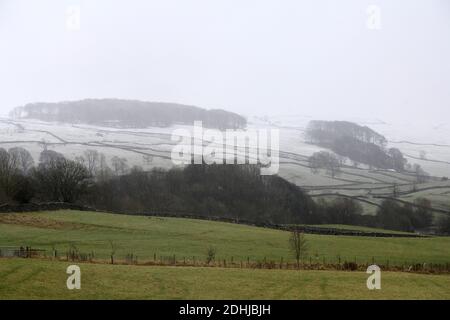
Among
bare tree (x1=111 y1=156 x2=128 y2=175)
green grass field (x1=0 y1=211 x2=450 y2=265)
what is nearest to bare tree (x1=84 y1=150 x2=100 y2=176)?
bare tree (x1=111 y1=156 x2=128 y2=175)

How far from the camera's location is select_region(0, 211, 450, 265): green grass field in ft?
186

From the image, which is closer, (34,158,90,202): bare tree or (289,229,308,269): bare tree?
(289,229,308,269): bare tree

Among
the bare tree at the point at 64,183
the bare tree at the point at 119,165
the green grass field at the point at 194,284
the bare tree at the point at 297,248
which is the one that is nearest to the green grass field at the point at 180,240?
the bare tree at the point at 297,248

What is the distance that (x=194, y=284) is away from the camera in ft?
127

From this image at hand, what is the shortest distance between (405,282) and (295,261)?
13.4m

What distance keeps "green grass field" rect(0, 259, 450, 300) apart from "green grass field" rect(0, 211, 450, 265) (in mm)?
9558

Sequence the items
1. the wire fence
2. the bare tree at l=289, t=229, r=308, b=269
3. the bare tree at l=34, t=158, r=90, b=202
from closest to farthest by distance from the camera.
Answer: the wire fence
the bare tree at l=289, t=229, r=308, b=269
the bare tree at l=34, t=158, r=90, b=202

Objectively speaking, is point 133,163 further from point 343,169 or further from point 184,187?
point 343,169

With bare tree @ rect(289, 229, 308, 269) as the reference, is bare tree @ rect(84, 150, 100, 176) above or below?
above

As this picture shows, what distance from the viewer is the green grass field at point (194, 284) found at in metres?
35.2

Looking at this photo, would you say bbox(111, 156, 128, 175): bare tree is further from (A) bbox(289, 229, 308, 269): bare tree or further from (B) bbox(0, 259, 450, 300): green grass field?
(B) bbox(0, 259, 450, 300): green grass field

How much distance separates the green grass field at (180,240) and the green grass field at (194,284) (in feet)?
31.4
